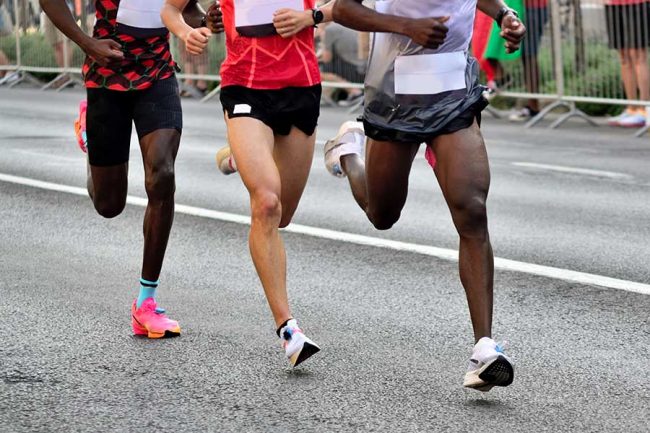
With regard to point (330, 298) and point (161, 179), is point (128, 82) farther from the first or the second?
point (330, 298)

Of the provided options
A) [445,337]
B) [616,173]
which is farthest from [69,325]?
[616,173]

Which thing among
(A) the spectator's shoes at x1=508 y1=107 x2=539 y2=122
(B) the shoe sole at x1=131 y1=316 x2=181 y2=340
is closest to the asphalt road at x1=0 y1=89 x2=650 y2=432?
(B) the shoe sole at x1=131 y1=316 x2=181 y2=340

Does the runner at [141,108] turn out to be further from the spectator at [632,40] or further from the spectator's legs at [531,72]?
the spectator's legs at [531,72]

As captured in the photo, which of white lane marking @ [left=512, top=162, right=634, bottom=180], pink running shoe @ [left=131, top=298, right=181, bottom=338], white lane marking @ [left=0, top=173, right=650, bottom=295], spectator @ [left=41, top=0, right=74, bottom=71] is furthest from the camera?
spectator @ [left=41, top=0, right=74, bottom=71]

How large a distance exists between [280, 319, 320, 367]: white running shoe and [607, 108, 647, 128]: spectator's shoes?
10331mm

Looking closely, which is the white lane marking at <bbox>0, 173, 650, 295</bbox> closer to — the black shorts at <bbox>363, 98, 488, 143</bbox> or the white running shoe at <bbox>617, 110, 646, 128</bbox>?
the black shorts at <bbox>363, 98, 488, 143</bbox>

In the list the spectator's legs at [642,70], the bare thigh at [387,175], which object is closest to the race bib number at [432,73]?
the bare thigh at [387,175]

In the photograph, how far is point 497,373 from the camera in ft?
17.9

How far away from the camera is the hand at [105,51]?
694 cm

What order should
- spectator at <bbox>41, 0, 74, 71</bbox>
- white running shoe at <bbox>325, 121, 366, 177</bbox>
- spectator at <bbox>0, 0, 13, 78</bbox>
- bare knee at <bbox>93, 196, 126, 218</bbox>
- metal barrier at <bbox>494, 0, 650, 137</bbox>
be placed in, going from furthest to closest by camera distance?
spectator at <bbox>0, 0, 13, 78</bbox> → spectator at <bbox>41, 0, 74, 71</bbox> → metal barrier at <bbox>494, 0, 650, 137</bbox> → white running shoe at <bbox>325, 121, 366, 177</bbox> → bare knee at <bbox>93, 196, 126, 218</bbox>

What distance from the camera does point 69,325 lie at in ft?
22.9

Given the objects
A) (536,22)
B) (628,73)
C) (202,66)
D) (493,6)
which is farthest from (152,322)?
(202,66)

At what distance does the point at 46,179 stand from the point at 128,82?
17.8 feet

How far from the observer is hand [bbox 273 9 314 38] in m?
6.25
